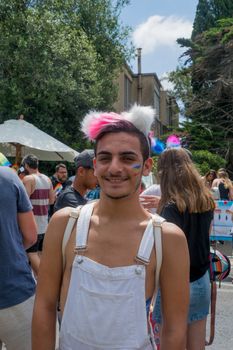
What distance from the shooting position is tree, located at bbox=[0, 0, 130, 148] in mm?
16172

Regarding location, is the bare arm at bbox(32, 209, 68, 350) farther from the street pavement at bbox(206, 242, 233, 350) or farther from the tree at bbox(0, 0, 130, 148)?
the tree at bbox(0, 0, 130, 148)

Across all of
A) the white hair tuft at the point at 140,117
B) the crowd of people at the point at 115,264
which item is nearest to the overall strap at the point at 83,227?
the crowd of people at the point at 115,264

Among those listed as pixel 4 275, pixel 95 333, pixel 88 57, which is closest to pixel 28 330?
pixel 4 275

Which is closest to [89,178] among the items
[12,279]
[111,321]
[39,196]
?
[12,279]

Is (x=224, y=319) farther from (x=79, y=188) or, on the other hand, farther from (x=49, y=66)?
(x=49, y=66)

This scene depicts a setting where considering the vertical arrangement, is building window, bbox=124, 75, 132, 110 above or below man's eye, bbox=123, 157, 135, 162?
above

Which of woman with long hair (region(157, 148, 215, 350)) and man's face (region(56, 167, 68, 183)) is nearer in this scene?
woman with long hair (region(157, 148, 215, 350))

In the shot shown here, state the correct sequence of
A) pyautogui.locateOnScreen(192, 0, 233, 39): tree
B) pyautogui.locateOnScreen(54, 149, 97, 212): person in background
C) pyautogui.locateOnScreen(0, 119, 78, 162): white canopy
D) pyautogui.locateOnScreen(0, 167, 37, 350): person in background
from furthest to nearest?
1. pyautogui.locateOnScreen(192, 0, 233, 39): tree
2. pyautogui.locateOnScreen(0, 119, 78, 162): white canopy
3. pyautogui.locateOnScreen(54, 149, 97, 212): person in background
4. pyautogui.locateOnScreen(0, 167, 37, 350): person in background

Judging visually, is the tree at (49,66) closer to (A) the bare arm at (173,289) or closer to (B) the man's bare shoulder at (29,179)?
(B) the man's bare shoulder at (29,179)

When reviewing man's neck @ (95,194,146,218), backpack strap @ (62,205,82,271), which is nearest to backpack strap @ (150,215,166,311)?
man's neck @ (95,194,146,218)

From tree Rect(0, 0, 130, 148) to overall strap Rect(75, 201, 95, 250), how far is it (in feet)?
48.1

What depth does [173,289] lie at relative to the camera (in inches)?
74.9

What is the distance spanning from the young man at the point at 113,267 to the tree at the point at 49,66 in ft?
48.2

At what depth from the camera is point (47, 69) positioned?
16234mm
